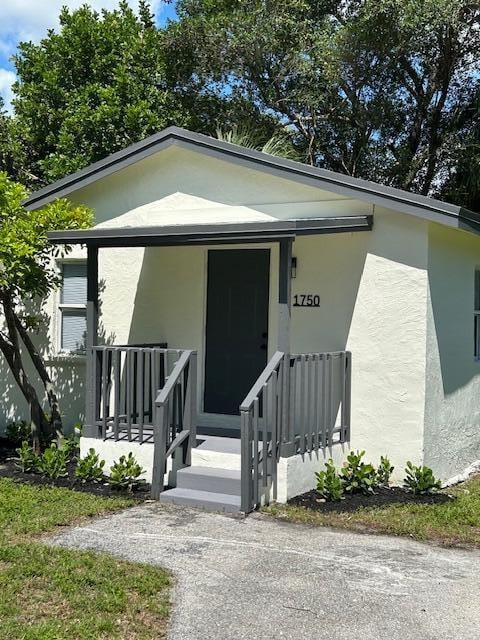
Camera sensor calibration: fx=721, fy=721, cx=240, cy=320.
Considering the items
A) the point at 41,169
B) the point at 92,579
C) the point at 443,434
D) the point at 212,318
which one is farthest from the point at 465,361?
the point at 41,169

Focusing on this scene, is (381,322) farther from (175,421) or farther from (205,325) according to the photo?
(175,421)

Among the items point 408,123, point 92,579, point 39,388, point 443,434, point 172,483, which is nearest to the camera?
point 92,579

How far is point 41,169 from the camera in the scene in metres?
19.4

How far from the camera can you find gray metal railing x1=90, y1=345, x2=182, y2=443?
26.5ft

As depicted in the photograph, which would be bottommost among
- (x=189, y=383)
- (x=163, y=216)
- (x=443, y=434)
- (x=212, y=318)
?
(x=443, y=434)

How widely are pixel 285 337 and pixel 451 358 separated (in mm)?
2378

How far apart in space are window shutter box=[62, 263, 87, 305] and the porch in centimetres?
146

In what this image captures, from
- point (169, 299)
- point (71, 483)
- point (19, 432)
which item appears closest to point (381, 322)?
point (169, 299)

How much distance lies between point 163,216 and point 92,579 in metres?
5.36

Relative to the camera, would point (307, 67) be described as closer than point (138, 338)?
No

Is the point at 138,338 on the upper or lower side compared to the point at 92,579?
upper

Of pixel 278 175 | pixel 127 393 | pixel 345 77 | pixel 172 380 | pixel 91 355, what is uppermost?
pixel 345 77

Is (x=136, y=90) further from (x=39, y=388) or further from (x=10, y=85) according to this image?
(x=39, y=388)

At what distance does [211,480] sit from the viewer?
291 inches
